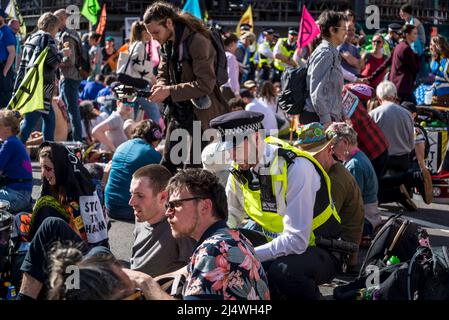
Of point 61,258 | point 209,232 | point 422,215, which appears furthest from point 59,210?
point 422,215

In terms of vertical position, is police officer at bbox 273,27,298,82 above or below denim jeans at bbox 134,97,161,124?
below

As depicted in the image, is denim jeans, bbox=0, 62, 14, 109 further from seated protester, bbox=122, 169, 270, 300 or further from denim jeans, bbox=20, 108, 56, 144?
seated protester, bbox=122, 169, 270, 300

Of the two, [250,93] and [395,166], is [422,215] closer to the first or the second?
[395,166]

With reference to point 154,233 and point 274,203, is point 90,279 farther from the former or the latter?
point 274,203

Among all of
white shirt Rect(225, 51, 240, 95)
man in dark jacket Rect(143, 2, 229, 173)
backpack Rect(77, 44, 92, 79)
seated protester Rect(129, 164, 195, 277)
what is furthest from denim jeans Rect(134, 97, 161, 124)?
seated protester Rect(129, 164, 195, 277)

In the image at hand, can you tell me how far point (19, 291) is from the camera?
446 centimetres

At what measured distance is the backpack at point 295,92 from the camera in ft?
24.2

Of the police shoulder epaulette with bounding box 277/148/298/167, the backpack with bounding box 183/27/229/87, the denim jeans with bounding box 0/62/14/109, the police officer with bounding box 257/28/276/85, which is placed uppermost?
the backpack with bounding box 183/27/229/87

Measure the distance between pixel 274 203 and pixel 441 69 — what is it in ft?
24.3

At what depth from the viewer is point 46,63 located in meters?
8.88

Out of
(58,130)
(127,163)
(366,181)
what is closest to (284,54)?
(58,130)

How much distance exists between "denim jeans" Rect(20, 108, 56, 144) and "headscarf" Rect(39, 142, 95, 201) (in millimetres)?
3972

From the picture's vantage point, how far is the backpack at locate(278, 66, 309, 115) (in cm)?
738

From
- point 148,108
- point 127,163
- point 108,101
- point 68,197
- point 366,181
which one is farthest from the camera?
point 108,101
